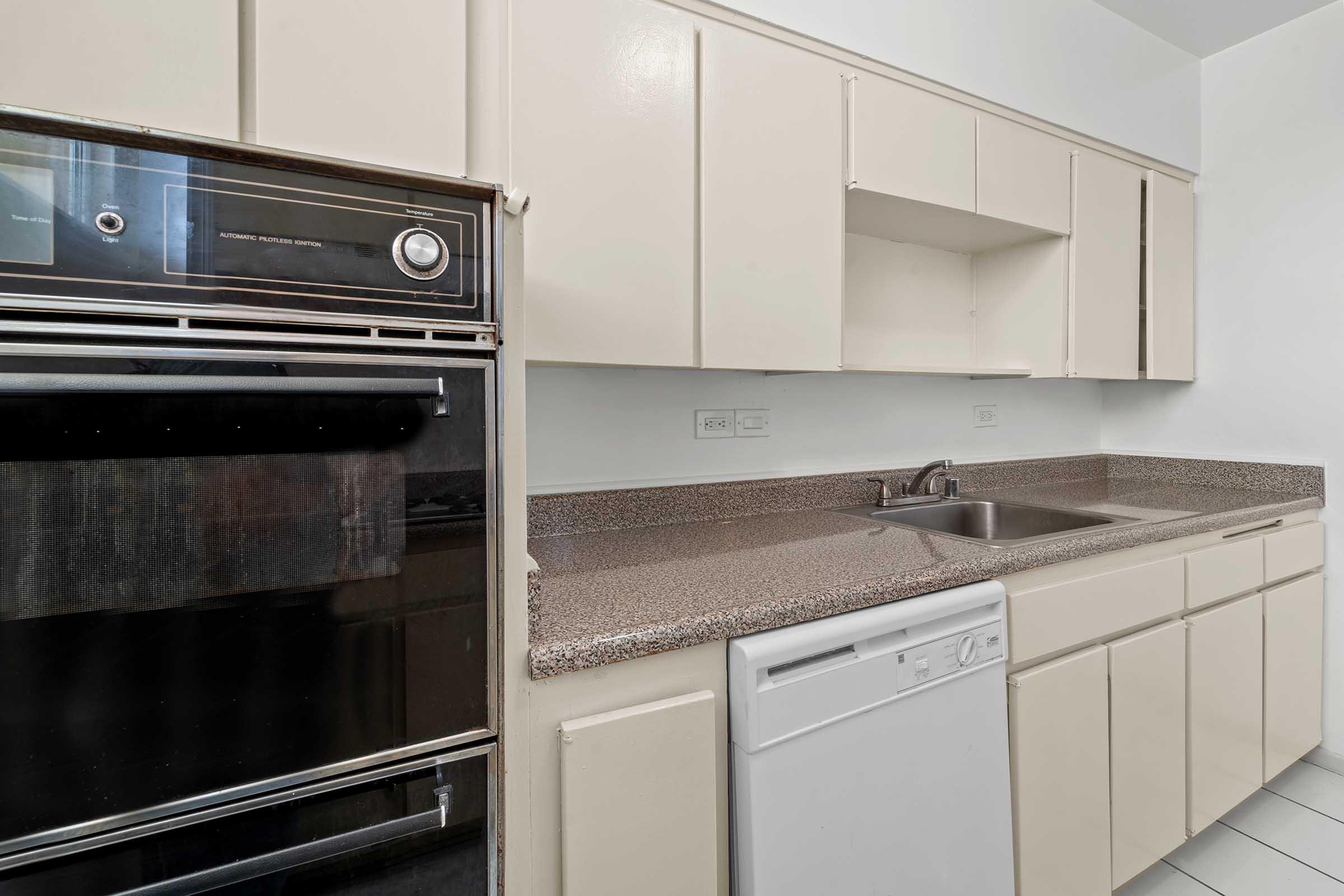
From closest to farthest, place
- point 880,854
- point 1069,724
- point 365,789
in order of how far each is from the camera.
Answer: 1. point 365,789
2. point 880,854
3. point 1069,724

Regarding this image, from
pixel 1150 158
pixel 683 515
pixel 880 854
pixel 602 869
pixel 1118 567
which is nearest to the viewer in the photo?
pixel 602 869

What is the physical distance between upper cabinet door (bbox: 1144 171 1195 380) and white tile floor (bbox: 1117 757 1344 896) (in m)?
1.44

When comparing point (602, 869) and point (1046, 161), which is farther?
point (1046, 161)

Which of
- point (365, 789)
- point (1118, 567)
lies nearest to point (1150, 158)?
point (1118, 567)

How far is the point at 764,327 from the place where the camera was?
138 cm

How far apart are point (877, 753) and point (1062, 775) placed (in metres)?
0.59

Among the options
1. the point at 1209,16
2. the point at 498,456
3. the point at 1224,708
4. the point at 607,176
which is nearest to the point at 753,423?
the point at 607,176

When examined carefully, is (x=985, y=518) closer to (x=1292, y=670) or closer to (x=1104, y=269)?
(x=1104, y=269)

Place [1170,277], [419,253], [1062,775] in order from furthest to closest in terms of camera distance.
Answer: [1170,277] → [1062,775] → [419,253]

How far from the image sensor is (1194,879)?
163 centimetres

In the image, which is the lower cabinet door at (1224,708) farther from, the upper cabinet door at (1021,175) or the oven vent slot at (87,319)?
the oven vent slot at (87,319)

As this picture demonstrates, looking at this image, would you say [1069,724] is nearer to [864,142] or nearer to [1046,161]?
[864,142]

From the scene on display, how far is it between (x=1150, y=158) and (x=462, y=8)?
243 cm

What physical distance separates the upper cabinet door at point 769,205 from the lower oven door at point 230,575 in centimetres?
72
